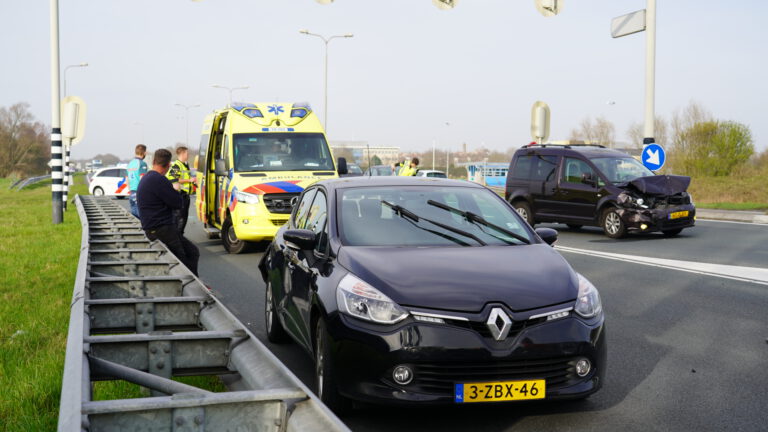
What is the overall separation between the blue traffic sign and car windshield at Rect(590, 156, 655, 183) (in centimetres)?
244

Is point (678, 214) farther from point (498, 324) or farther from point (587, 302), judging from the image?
point (498, 324)

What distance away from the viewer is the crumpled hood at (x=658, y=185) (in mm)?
18047

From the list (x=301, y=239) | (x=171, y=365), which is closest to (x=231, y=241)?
(x=301, y=239)

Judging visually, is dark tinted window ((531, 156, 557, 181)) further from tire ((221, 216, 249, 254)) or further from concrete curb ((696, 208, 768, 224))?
tire ((221, 216, 249, 254))

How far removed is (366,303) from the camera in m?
4.90

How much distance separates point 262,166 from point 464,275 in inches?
430

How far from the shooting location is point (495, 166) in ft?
257

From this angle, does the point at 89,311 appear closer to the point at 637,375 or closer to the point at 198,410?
the point at 198,410

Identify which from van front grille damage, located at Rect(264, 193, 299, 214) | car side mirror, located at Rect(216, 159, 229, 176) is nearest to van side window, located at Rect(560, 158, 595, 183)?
van front grille damage, located at Rect(264, 193, 299, 214)

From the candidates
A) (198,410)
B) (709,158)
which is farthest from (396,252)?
(709,158)

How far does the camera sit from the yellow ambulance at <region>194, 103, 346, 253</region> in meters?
14.8

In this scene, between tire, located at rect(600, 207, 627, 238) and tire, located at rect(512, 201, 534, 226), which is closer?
tire, located at rect(600, 207, 627, 238)

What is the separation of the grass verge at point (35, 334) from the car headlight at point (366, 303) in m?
1.09

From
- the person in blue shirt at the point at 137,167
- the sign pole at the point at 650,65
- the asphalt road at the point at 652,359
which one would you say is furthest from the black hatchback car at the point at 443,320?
the sign pole at the point at 650,65
